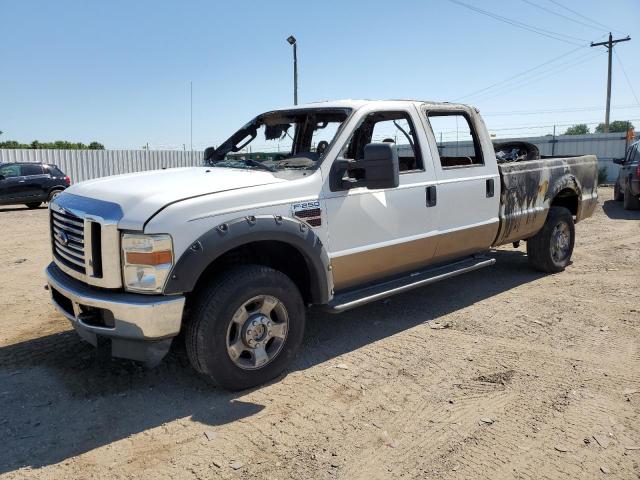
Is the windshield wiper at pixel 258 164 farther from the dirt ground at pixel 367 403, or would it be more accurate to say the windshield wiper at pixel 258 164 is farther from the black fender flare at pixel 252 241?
the dirt ground at pixel 367 403

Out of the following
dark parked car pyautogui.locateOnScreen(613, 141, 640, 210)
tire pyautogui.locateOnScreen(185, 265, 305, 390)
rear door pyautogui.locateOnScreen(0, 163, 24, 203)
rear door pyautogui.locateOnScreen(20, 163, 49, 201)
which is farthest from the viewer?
rear door pyautogui.locateOnScreen(20, 163, 49, 201)

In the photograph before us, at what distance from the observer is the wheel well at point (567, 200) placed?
6.60m

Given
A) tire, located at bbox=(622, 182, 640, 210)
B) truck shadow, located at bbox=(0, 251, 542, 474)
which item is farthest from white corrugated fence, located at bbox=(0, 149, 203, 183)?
truck shadow, located at bbox=(0, 251, 542, 474)

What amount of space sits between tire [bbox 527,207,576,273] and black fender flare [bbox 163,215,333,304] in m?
3.61

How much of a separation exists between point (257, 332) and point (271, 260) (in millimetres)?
617

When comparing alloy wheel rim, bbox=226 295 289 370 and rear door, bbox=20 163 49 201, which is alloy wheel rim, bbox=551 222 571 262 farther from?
rear door, bbox=20 163 49 201

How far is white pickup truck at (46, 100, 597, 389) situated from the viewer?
314 cm

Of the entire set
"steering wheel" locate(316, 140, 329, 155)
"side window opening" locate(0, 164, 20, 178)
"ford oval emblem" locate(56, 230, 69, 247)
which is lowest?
A: "ford oval emblem" locate(56, 230, 69, 247)

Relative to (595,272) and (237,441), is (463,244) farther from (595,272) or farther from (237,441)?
(237,441)

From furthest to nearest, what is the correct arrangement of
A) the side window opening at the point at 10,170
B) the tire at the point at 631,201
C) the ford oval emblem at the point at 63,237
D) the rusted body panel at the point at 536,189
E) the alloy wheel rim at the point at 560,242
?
the side window opening at the point at 10,170 → the tire at the point at 631,201 → the alloy wheel rim at the point at 560,242 → the rusted body panel at the point at 536,189 → the ford oval emblem at the point at 63,237

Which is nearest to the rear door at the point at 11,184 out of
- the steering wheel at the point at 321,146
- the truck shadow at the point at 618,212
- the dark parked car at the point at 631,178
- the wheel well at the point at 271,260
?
the steering wheel at the point at 321,146

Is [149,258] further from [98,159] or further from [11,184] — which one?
[98,159]

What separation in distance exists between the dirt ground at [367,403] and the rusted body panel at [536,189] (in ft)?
2.99

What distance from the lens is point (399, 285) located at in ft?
14.6
